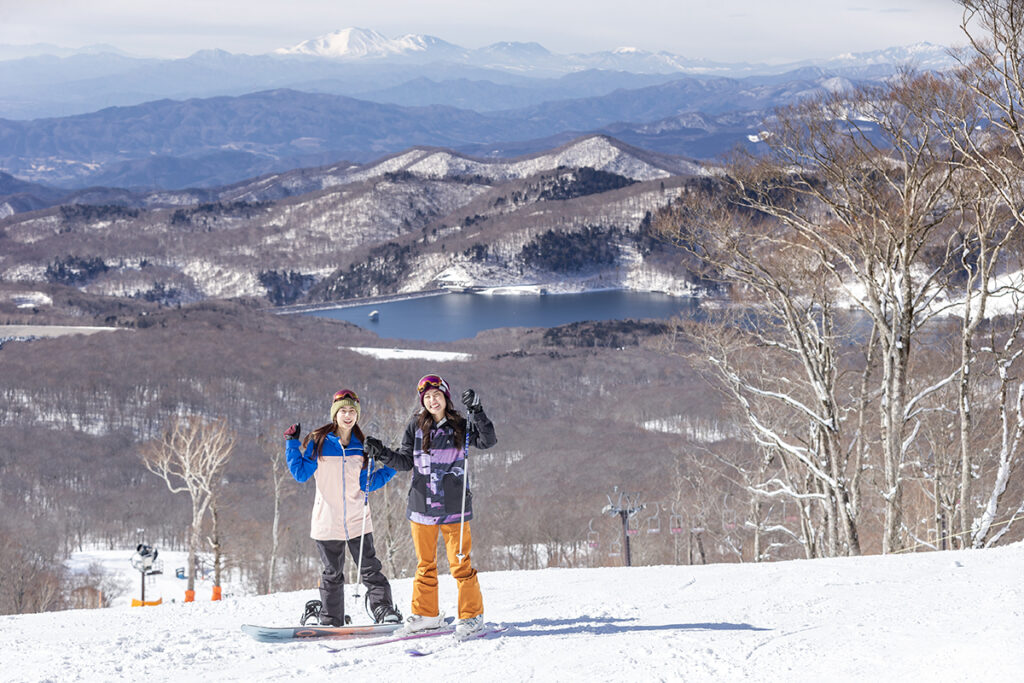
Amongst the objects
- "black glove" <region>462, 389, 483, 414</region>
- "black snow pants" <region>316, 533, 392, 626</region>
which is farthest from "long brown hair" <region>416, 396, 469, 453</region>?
"black snow pants" <region>316, 533, 392, 626</region>

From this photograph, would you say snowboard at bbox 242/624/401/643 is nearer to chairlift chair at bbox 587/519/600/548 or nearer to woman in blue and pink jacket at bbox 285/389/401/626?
woman in blue and pink jacket at bbox 285/389/401/626

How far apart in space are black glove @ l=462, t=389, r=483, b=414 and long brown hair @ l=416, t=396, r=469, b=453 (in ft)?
0.89

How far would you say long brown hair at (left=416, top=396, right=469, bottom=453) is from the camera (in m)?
7.00

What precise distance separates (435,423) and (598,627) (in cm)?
221

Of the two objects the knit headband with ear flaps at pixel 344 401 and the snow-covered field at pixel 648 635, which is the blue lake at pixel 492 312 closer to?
the snow-covered field at pixel 648 635

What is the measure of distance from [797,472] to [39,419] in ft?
307

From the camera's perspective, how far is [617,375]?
11775cm

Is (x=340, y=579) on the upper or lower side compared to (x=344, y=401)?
lower

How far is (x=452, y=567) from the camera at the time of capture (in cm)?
719

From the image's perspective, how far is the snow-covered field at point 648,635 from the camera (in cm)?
614

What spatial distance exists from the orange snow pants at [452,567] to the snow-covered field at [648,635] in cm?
36

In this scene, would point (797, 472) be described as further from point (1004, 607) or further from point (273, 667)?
point (273, 667)

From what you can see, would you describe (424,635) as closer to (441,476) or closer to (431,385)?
(441,476)

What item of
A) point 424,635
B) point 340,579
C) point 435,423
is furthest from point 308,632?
point 435,423
